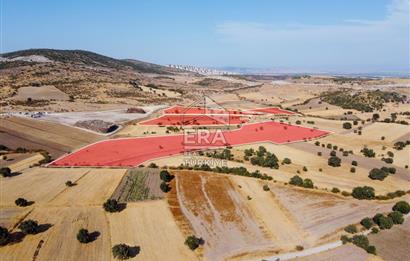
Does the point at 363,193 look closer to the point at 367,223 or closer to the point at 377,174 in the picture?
the point at 367,223

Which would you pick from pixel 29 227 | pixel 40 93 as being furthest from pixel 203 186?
pixel 40 93

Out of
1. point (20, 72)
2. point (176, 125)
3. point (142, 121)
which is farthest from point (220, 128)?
point (20, 72)

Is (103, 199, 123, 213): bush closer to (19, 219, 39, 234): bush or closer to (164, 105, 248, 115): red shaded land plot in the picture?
(19, 219, 39, 234): bush

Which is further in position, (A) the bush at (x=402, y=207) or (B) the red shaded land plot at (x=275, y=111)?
(B) the red shaded land plot at (x=275, y=111)

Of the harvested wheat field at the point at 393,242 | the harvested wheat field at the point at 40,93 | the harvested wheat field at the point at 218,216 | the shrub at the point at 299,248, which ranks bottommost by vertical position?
the harvested wheat field at the point at 393,242

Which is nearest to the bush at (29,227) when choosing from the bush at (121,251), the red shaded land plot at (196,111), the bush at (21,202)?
the bush at (21,202)

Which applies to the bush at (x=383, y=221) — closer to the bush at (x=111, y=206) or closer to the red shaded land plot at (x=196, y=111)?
the bush at (x=111, y=206)

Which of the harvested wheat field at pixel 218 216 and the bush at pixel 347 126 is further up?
the bush at pixel 347 126
